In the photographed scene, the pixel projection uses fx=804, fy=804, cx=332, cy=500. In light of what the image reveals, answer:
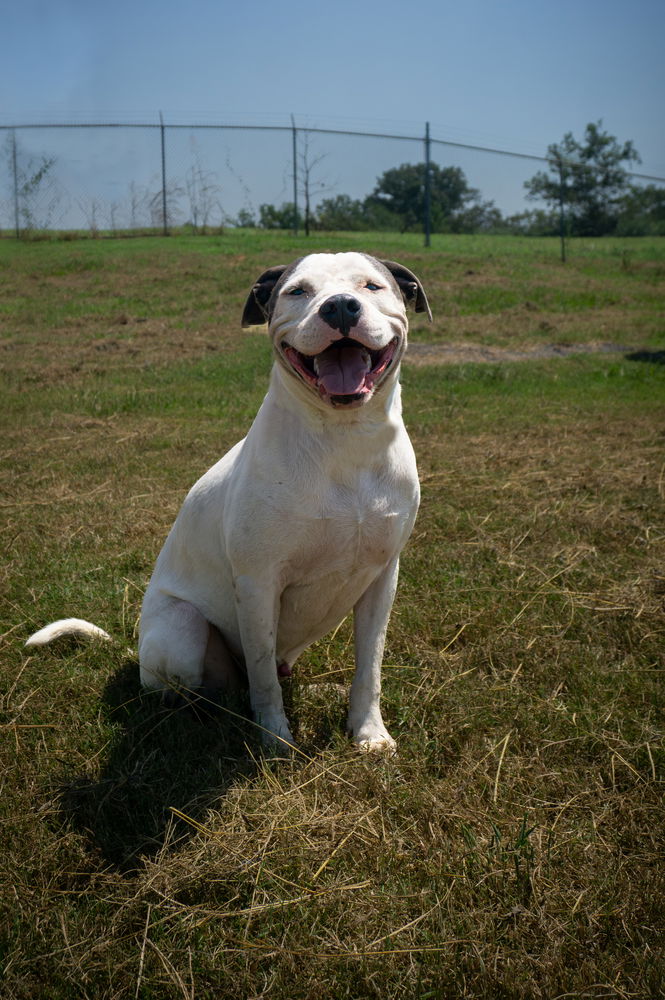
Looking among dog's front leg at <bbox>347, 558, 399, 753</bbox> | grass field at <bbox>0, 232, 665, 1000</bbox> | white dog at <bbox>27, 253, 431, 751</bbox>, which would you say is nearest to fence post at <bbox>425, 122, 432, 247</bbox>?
grass field at <bbox>0, 232, 665, 1000</bbox>

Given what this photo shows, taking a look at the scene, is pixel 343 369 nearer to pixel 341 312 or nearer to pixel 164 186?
pixel 341 312

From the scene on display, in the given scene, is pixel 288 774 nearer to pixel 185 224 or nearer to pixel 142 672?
pixel 142 672

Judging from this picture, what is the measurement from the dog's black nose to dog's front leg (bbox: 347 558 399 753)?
0.89 meters

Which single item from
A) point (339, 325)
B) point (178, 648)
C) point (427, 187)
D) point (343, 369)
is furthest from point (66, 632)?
point (427, 187)

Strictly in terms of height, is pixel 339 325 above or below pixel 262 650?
above

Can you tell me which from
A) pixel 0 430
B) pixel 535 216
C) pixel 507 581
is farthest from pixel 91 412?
pixel 535 216

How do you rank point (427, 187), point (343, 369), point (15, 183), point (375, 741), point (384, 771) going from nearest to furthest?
point (343, 369), point (384, 771), point (375, 741), point (15, 183), point (427, 187)

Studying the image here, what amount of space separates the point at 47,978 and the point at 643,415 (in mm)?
7000

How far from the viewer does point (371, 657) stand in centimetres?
282

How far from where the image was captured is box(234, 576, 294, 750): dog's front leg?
2.58 metres

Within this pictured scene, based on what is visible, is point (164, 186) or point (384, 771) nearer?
point (384, 771)

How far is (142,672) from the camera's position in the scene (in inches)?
116

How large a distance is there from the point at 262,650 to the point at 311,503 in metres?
0.53

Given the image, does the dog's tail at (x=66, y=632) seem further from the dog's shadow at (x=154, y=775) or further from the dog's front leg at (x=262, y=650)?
the dog's front leg at (x=262, y=650)
